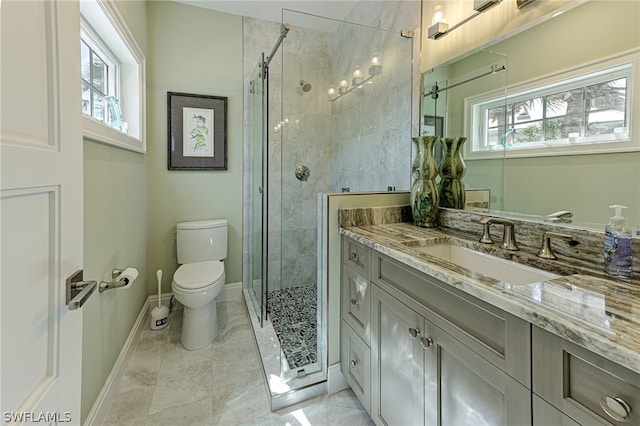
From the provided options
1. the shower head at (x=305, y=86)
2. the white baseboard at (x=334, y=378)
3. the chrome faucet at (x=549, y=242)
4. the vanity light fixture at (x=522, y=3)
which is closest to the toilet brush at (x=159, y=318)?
the white baseboard at (x=334, y=378)

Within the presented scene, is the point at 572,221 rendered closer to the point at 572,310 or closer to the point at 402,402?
the point at 572,310

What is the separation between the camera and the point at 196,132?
2.53 meters

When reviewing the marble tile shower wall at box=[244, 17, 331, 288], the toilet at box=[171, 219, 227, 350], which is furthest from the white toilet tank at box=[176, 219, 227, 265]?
the marble tile shower wall at box=[244, 17, 331, 288]

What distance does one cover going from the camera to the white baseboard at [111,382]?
51.6 inches

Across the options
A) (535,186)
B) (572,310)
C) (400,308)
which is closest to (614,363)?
(572,310)

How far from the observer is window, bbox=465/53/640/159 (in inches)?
35.7

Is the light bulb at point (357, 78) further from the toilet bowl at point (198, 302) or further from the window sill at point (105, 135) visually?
the toilet bowl at point (198, 302)

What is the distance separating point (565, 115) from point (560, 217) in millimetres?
381

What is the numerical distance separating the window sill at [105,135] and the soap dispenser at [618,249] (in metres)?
1.92

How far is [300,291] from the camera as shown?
7.53ft

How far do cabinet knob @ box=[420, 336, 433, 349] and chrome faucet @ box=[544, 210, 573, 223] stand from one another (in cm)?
68

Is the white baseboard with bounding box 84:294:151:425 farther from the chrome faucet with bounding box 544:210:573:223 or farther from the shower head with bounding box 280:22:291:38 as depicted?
the shower head with bounding box 280:22:291:38

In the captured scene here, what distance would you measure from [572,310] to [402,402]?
2.44 feet

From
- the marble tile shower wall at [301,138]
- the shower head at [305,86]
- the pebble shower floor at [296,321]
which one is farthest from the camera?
the shower head at [305,86]
